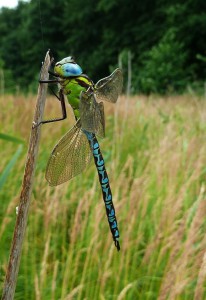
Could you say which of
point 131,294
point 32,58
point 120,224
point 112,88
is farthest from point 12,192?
point 32,58

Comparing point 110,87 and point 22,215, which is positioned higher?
point 110,87

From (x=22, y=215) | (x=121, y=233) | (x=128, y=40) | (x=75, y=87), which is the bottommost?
(x=121, y=233)

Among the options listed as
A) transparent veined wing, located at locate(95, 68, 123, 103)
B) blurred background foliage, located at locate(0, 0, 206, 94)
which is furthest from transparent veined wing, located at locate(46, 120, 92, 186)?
blurred background foliage, located at locate(0, 0, 206, 94)

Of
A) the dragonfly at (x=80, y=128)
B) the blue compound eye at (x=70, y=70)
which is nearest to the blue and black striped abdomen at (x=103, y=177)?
the dragonfly at (x=80, y=128)

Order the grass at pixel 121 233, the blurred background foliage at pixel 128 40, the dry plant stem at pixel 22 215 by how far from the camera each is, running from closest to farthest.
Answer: the dry plant stem at pixel 22 215
the grass at pixel 121 233
the blurred background foliage at pixel 128 40

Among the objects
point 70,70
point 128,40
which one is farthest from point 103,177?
point 128,40

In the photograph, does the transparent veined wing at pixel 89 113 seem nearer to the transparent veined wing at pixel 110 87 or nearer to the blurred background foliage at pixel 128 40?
the transparent veined wing at pixel 110 87

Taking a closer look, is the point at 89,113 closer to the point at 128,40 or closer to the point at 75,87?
the point at 75,87
